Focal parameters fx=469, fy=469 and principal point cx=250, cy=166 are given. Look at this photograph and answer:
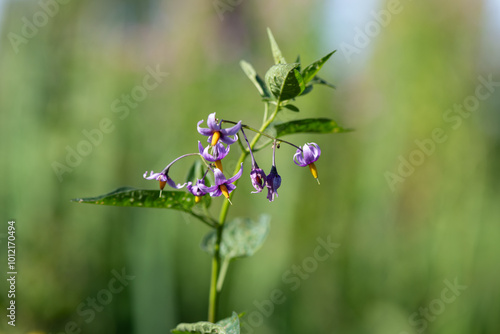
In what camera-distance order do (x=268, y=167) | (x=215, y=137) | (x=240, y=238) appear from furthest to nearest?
(x=268, y=167), (x=240, y=238), (x=215, y=137)

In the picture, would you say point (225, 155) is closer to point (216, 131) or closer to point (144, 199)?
point (216, 131)

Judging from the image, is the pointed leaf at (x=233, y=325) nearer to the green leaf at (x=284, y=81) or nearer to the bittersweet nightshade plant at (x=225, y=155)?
the bittersweet nightshade plant at (x=225, y=155)

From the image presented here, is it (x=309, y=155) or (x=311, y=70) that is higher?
(x=311, y=70)

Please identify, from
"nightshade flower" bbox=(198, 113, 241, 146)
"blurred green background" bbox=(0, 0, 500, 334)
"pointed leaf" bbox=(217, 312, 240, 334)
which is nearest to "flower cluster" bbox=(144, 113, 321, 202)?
"nightshade flower" bbox=(198, 113, 241, 146)

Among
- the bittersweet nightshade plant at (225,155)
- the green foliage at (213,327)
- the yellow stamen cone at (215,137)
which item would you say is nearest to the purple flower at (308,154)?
the bittersweet nightshade plant at (225,155)

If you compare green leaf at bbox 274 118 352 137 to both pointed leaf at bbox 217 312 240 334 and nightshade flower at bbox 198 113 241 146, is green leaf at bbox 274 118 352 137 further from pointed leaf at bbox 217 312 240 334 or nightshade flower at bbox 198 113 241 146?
pointed leaf at bbox 217 312 240 334

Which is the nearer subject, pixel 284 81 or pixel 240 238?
pixel 284 81

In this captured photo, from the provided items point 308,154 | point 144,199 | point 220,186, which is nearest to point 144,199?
point 144,199
